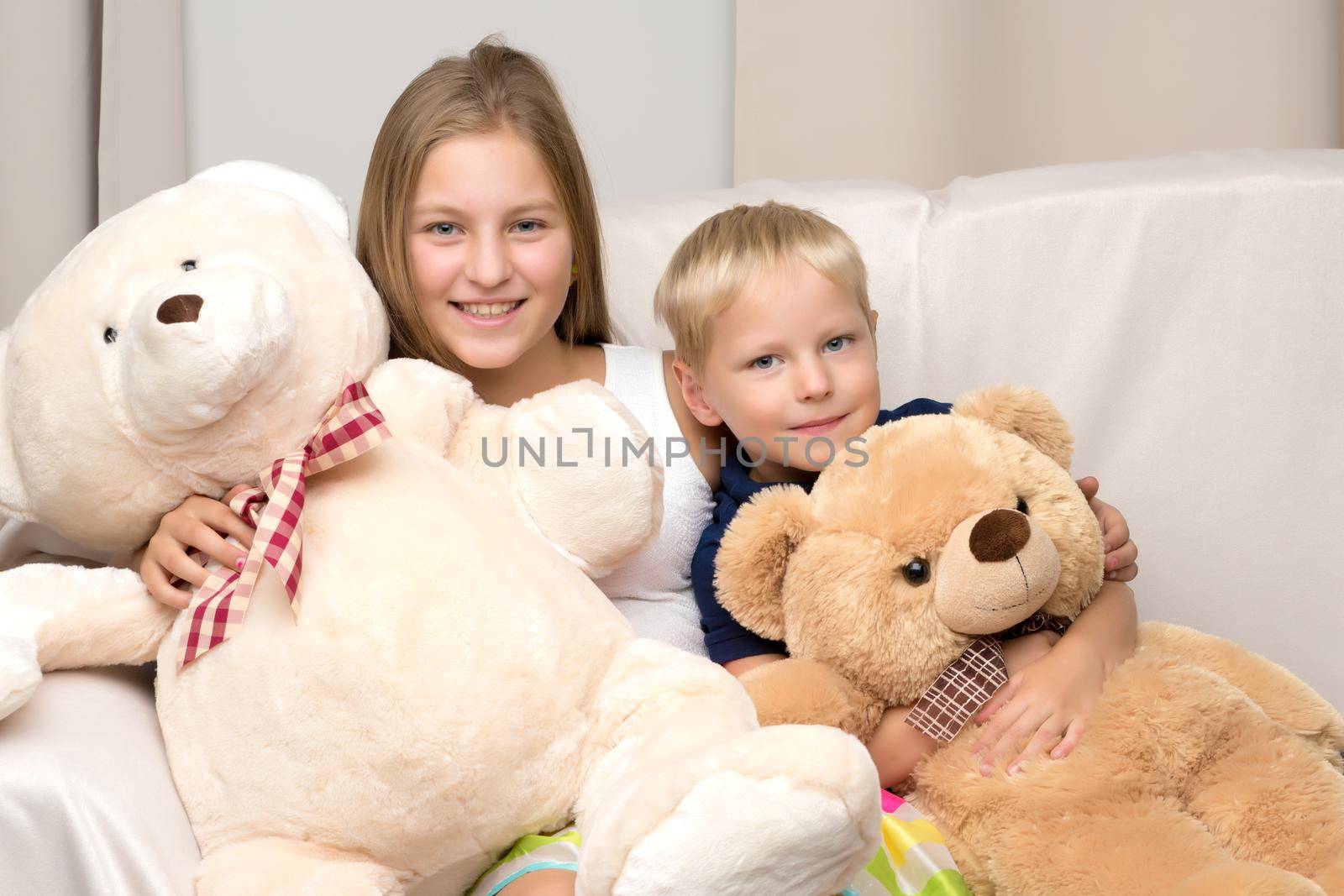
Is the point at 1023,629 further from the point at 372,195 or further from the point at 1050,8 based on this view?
the point at 1050,8

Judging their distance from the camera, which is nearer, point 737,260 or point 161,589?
point 161,589

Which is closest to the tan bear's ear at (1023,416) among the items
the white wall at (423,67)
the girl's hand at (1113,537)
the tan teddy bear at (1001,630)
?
the tan teddy bear at (1001,630)

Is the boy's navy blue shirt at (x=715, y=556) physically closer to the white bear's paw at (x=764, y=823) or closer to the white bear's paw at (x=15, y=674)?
the white bear's paw at (x=764, y=823)

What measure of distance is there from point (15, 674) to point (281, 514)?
0.20 metres

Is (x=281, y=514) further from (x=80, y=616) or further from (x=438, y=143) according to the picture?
(x=438, y=143)

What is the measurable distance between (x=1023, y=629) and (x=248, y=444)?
68 cm

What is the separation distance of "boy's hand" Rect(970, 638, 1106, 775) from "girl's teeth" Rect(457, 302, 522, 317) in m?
0.65

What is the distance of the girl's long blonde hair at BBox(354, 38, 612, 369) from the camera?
4.12 ft

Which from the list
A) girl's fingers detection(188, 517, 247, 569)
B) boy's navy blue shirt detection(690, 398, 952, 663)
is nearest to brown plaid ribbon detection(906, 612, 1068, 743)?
boy's navy blue shirt detection(690, 398, 952, 663)

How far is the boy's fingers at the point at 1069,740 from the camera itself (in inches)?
36.6

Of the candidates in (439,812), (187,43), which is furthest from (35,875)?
(187,43)

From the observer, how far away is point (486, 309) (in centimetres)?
128

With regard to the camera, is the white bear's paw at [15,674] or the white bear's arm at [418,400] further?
the white bear's arm at [418,400]

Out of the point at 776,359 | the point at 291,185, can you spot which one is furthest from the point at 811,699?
the point at 291,185
